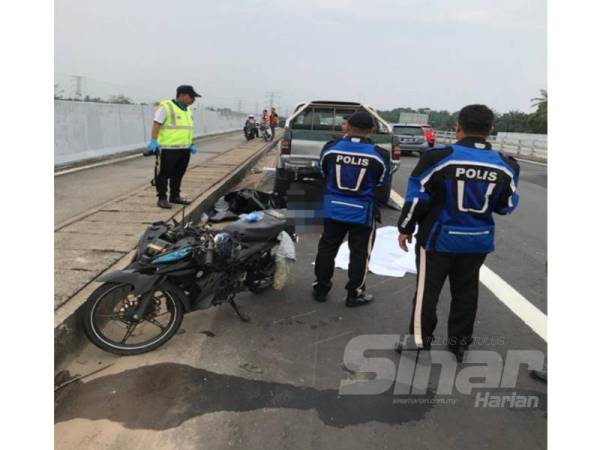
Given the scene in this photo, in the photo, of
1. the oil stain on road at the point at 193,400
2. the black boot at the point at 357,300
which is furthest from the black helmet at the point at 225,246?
the black boot at the point at 357,300

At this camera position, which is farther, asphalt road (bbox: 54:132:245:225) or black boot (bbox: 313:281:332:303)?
asphalt road (bbox: 54:132:245:225)

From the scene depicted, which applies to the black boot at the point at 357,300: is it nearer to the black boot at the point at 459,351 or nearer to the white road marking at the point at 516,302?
the black boot at the point at 459,351

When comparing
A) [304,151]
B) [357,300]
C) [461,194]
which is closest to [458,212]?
[461,194]

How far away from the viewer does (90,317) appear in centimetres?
332

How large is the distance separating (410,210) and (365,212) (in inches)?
34.8

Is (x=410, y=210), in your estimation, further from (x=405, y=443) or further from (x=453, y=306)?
(x=405, y=443)

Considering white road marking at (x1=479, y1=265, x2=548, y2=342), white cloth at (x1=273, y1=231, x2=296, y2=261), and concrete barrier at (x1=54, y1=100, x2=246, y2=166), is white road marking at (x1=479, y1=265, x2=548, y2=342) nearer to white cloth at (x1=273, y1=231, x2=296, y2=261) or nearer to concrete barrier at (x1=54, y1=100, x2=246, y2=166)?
white cloth at (x1=273, y1=231, x2=296, y2=261)

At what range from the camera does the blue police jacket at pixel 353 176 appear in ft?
12.9

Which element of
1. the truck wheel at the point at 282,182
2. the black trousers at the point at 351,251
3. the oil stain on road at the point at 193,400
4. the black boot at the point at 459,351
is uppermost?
the truck wheel at the point at 282,182

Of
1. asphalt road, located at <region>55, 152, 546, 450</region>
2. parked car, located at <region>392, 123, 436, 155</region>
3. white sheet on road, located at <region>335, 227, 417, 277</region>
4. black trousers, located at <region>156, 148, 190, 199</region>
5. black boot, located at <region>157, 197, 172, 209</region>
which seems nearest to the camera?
asphalt road, located at <region>55, 152, 546, 450</region>

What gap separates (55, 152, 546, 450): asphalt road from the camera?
2.59 meters

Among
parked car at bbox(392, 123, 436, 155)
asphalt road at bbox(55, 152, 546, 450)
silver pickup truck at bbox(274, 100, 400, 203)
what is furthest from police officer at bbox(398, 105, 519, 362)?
parked car at bbox(392, 123, 436, 155)

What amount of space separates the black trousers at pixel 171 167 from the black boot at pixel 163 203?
2.2 inches

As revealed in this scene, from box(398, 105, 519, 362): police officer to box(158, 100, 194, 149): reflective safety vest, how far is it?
4.16m
